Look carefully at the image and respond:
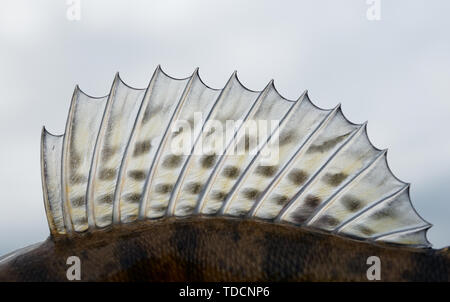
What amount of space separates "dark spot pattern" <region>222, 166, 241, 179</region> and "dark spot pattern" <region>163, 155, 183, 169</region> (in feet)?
1.16

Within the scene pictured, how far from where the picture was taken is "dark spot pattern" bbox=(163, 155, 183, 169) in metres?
4.32

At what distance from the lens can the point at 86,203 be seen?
434 cm

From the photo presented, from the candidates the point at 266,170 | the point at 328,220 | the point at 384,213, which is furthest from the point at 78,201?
the point at 384,213

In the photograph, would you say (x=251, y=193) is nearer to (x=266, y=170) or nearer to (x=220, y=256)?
(x=266, y=170)

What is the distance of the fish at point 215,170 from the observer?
4266mm

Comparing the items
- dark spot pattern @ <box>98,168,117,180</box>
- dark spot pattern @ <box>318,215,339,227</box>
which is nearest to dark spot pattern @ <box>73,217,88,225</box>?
dark spot pattern @ <box>98,168,117,180</box>

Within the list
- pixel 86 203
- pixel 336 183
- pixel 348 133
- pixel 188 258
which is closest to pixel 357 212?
pixel 336 183

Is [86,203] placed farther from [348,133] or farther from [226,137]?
[348,133]

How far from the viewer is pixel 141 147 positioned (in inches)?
171

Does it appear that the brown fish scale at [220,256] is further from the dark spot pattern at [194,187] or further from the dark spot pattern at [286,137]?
the dark spot pattern at [286,137]

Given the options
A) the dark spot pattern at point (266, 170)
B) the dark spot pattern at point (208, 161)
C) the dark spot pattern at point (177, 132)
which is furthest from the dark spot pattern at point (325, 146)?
the dark spot pattern at point (177, 132)

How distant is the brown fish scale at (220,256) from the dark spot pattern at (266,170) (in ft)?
1.26

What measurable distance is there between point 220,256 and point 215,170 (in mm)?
691
